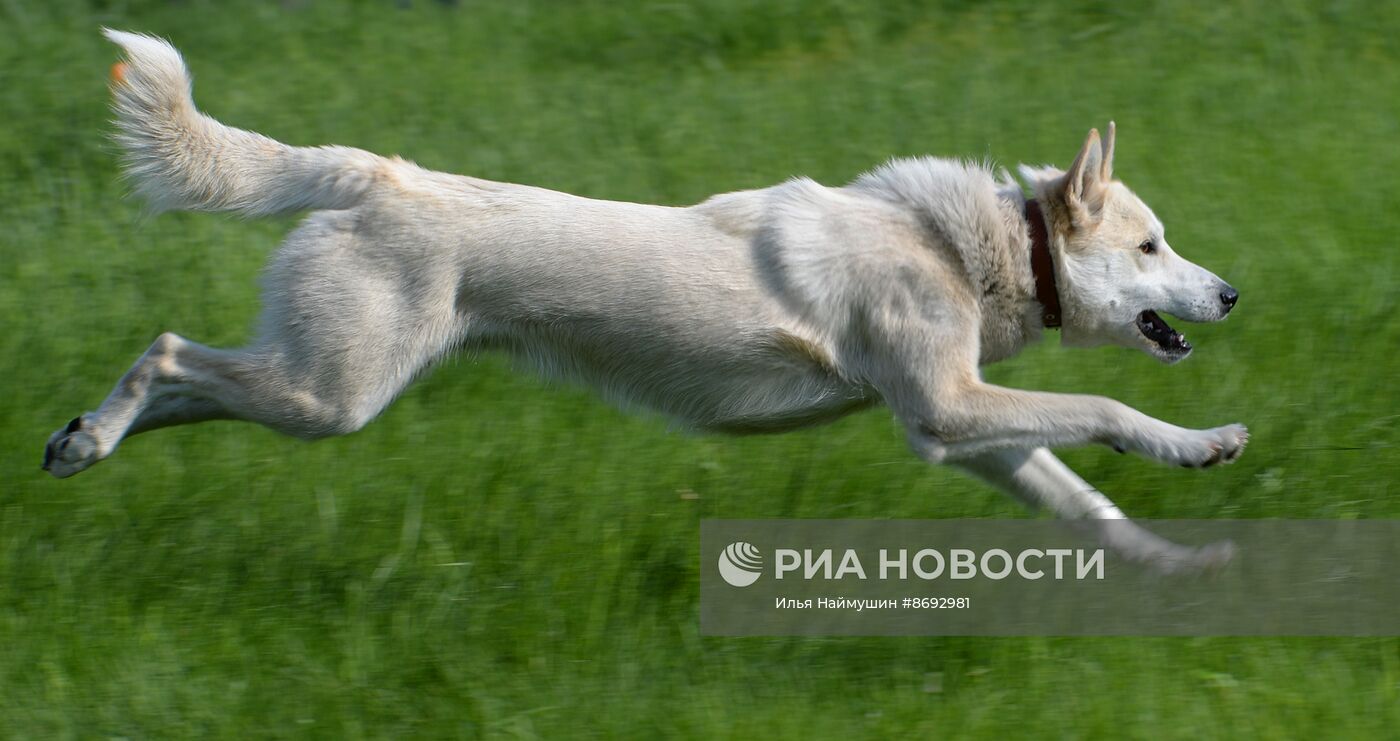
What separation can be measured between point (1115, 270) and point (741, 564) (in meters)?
1.65

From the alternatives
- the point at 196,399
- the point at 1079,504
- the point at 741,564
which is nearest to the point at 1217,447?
the point at 1079,504

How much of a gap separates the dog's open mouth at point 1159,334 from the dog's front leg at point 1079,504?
54 centimetres

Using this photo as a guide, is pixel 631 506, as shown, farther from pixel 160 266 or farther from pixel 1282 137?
pixel 1282 137

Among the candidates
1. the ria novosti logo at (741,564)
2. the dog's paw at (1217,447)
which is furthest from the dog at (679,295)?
the ria novosti logo at (741,564)

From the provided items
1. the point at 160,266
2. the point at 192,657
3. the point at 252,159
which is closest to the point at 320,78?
the point at 160,266

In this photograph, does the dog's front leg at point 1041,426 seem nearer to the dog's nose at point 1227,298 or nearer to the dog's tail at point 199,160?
the dog's nose at point 1227,298

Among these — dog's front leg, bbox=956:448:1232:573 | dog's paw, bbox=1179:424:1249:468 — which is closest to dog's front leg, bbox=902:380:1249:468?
dog's paw, bbox=1179:424:1249:468

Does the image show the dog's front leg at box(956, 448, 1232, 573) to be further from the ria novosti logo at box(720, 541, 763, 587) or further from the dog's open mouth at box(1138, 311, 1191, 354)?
the ria novosti logo at box(720, 541, 763, 587)

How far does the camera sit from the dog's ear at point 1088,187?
5.39 metres

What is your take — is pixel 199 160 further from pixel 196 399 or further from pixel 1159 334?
pixel 1159 334

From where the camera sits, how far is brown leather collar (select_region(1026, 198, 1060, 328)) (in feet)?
18.0

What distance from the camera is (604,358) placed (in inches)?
213

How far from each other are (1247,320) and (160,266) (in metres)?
5.28

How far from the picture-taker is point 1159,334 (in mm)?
5602
